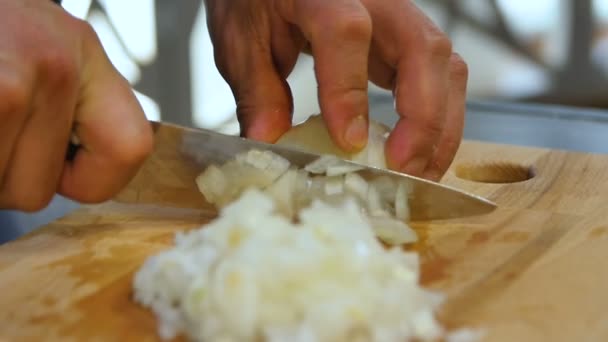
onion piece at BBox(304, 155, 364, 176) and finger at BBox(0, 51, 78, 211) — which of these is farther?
onion piece at BBox(304, 155, 364, 176)

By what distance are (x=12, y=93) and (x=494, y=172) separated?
85 centimetres

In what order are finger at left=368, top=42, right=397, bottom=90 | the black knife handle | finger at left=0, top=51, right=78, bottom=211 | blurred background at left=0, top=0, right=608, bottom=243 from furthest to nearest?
blurred background at left=0, top=0, right=608, bottom=243, finger at left=368, top=42, right=397, bottom=90, the black knife handle, finger at left=0, top=51, right=78, bottom=211

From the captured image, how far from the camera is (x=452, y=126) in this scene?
3.95 feet

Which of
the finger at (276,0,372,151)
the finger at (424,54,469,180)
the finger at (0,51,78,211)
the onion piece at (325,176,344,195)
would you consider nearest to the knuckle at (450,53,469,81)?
the finger at (424,54,469,180)

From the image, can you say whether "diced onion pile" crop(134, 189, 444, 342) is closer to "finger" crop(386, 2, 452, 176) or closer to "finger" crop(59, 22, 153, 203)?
"finger" crop(59, 22, 153, 203)

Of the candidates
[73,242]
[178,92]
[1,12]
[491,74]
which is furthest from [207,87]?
[1,12]

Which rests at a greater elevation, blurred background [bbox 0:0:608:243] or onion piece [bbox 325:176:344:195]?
onion piece [bbox 325:176:344:195]

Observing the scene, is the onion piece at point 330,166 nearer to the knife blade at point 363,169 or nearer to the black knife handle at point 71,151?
the knife blade at point 363,169

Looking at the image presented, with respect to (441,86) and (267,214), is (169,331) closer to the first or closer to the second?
(267,214)

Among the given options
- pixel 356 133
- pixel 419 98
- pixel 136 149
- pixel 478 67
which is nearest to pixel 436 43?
pixel 419 98

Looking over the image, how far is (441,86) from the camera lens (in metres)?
1.12

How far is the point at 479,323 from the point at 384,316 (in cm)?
12

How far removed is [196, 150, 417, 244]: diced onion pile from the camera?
101cm

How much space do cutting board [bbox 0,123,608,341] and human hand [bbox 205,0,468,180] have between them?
14 centimetres
